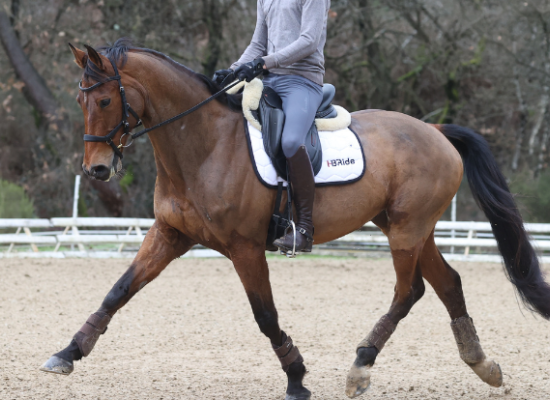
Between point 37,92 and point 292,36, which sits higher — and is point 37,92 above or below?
below

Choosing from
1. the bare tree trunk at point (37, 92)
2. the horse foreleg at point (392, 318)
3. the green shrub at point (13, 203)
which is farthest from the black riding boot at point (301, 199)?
the bare tree trunk at point (37, 92)

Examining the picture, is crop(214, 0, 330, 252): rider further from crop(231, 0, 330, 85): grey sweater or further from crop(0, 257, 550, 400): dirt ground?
crop(0, 257, 550, 400): dirt ground

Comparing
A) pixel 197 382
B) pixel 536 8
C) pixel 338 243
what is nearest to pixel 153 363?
pixel 197 382

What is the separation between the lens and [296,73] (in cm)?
442

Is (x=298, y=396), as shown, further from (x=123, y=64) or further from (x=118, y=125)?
(x=123, y=64)

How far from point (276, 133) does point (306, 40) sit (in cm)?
61

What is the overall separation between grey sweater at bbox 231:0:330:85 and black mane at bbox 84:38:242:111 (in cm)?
29

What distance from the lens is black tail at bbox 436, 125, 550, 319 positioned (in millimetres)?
4836

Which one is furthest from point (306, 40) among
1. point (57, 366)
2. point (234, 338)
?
point (234, 338)

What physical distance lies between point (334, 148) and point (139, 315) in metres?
3.67

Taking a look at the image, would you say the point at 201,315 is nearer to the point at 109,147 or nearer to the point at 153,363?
the point at 153,363

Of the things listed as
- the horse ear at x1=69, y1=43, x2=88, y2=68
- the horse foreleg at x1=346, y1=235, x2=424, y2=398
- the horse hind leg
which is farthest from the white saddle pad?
the horse ear at x1=69, y1=43, x2=88, y2=68

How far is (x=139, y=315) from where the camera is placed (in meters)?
7.18

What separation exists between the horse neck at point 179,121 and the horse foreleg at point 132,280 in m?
0.42
